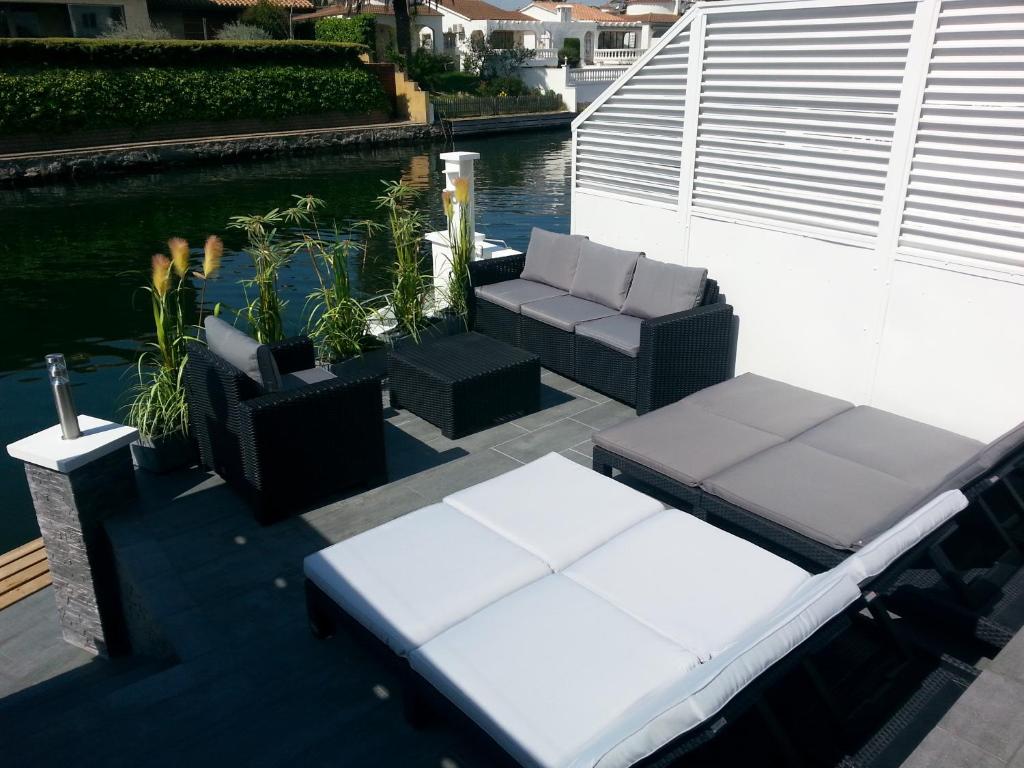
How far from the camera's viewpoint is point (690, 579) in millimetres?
2807

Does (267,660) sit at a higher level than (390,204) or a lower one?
lower

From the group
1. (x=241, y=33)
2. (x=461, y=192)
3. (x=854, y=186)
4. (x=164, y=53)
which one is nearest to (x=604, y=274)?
(x=461, y=192)

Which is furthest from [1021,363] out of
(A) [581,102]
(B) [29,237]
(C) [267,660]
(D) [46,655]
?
(A) [581,102]

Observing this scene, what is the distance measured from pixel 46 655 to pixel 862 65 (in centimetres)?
497

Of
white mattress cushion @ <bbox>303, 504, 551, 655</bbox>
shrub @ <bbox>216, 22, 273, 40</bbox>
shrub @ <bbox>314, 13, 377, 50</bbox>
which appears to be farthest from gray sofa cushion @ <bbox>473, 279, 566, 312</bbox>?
shrub @ <bbox>216, 22, 273, 40</bbox>

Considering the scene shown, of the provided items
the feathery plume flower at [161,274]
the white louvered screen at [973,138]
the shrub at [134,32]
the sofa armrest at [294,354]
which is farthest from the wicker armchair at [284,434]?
the shrub at [134,32]

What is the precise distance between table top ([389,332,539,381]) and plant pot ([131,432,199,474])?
1350mm

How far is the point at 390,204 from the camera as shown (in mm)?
5758

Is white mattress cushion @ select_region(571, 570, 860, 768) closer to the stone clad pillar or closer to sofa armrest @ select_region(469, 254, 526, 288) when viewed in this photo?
the stone clad pillar

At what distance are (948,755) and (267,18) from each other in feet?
116

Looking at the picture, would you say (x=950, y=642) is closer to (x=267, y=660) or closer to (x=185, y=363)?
(x=267, y=660)

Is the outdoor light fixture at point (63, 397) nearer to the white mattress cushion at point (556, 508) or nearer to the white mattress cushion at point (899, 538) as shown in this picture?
the white mattress cushion at point (556, 508)

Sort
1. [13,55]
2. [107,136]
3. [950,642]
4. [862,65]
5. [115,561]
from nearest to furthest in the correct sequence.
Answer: [950,642] < [115,561] < [862,65] < [13,55] < [107,136]

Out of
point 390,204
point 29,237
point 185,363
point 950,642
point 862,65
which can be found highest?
point 862,65
